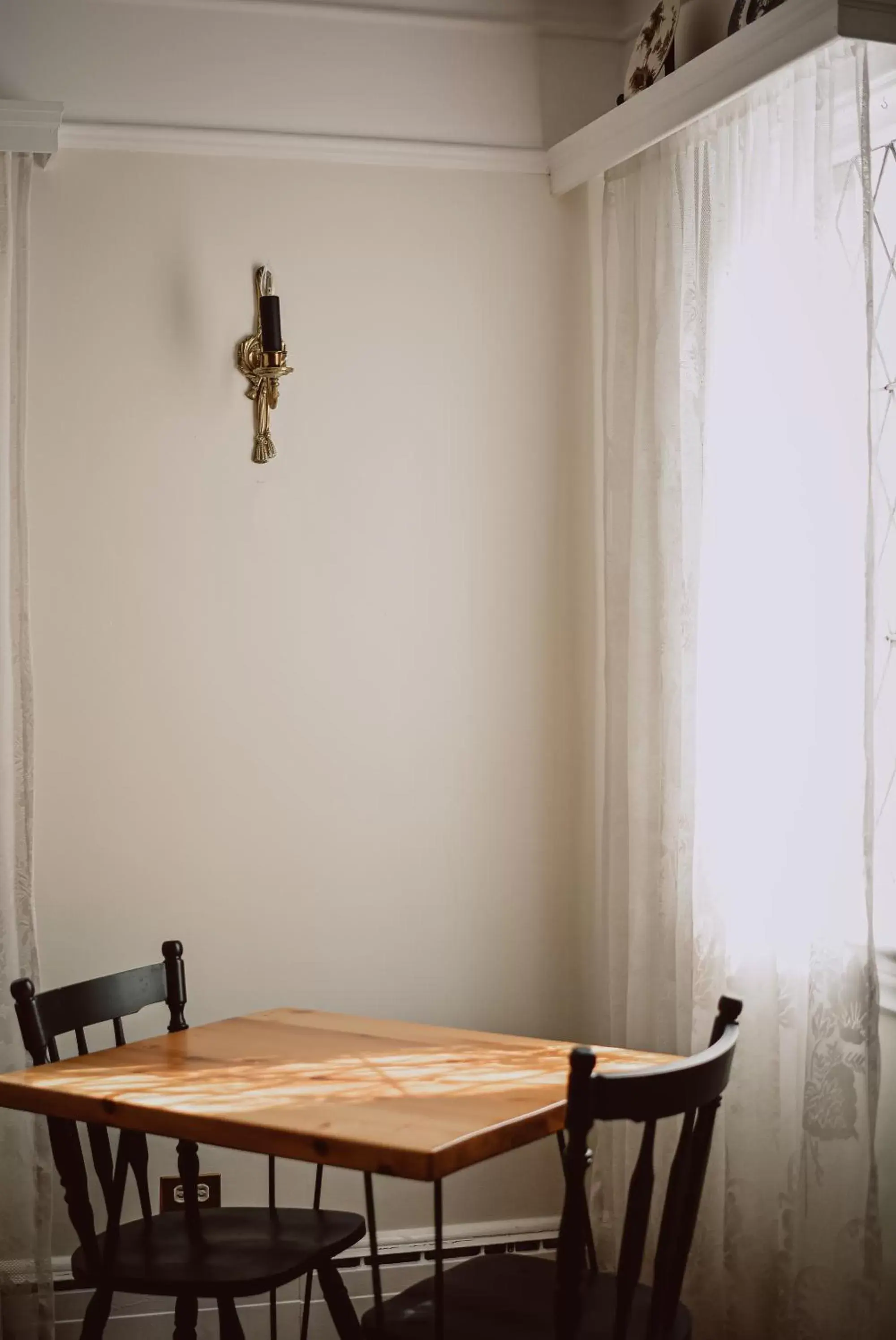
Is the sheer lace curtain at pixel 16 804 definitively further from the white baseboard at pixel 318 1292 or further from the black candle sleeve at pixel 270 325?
the black candle sleeve at pixel 270 325

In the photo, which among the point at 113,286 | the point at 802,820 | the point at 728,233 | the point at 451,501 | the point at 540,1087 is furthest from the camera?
the point at 451,501

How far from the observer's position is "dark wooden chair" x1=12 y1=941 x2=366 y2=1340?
2.15 m

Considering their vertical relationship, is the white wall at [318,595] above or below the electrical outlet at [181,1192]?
above

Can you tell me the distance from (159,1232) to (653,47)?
243cm

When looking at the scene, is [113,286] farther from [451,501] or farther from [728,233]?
[728,233]

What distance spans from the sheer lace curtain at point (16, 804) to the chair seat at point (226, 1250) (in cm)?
50

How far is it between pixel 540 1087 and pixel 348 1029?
1.77 feet

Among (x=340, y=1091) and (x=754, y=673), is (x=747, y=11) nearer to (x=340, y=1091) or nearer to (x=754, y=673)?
(x=754, y=673)

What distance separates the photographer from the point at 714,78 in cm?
262

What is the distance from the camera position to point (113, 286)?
2988 mm

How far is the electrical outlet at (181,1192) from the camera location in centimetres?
297

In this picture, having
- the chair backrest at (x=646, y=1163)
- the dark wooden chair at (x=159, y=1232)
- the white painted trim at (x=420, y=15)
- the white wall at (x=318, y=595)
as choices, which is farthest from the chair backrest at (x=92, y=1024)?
the white painted trim at (x=420, y=15)

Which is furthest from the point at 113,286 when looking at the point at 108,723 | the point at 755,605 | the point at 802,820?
the point at 802,820

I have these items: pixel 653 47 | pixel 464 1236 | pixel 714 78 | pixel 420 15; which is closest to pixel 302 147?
pixel 420 15
